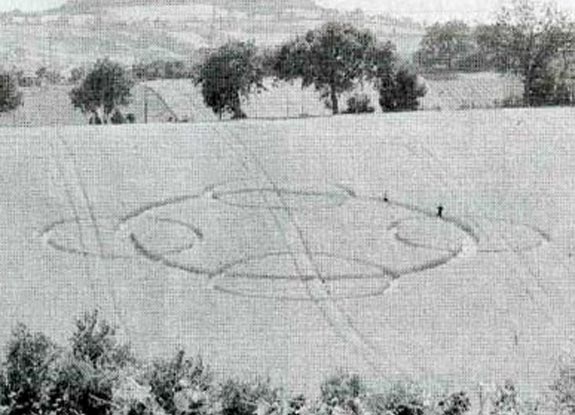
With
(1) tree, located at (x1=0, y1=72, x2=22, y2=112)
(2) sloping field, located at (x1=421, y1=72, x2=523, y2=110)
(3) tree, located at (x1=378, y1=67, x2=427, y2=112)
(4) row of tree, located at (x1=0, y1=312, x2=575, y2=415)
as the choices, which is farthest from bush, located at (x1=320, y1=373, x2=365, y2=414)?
(2) sloping field, located at (x1=421, y1=72, x2=523, y2=110)

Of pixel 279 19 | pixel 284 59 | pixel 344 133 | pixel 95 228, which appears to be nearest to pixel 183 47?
pixel 279 19

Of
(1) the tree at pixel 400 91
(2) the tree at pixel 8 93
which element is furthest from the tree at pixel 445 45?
(2) the tree at pixel 8 93

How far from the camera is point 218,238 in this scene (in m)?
29.9

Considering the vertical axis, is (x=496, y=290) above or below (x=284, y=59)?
below

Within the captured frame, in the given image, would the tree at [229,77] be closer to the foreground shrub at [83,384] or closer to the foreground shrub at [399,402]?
the foreground shrub at [83,384]

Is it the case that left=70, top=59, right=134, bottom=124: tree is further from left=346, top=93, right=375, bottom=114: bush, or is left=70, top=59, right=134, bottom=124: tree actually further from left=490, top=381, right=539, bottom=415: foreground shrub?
left=490, top=381, right=539, bottom=415: foreground shrub

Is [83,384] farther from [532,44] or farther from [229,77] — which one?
[532,44]

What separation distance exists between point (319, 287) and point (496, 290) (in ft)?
13.9

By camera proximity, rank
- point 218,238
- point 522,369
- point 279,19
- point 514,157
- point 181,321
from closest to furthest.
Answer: point 522,369
point 181,321
point 218,238
point 514,157
point 279,19

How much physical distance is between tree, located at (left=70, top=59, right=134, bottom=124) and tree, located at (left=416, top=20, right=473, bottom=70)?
25854mm

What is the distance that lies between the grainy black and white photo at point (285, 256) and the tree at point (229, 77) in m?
0.11

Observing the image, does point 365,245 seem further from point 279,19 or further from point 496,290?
point 279,19

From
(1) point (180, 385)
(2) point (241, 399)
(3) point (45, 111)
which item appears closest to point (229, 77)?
(3) point (45, 111)

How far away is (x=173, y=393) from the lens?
525 inches
